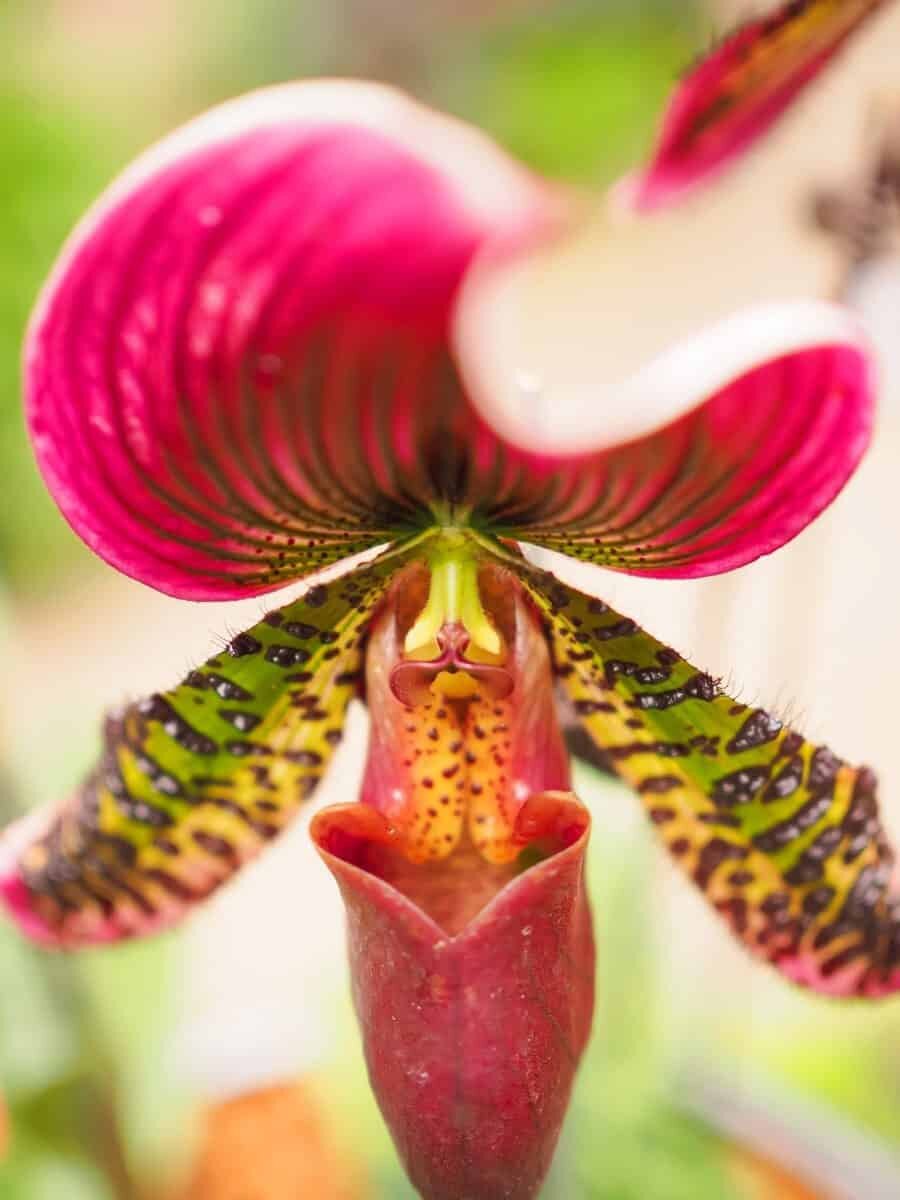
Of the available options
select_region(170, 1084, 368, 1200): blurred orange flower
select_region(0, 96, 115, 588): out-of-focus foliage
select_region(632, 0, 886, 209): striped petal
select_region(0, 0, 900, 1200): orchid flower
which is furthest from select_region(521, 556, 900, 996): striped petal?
select_region(0, 96, 115, 588): out-of-focus foliage

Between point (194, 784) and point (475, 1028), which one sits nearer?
point (475, 1028)

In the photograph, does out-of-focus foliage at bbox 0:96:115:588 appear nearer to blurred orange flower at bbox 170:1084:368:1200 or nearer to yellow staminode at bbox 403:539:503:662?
blurred orange flower at bbox 170:1084:368:1200

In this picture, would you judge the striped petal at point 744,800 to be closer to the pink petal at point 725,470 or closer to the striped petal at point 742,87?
the pink petal at point 725,470

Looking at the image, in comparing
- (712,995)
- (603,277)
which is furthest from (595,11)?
(712,995)

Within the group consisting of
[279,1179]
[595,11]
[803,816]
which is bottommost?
[279,1179]

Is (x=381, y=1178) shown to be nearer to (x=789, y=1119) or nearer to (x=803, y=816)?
(x=789, y=1119)

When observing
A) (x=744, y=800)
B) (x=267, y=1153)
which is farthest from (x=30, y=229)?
(x=744, y=800)

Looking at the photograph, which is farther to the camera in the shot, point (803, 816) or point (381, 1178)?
point (381, 1178)

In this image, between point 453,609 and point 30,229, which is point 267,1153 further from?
point 30,229
